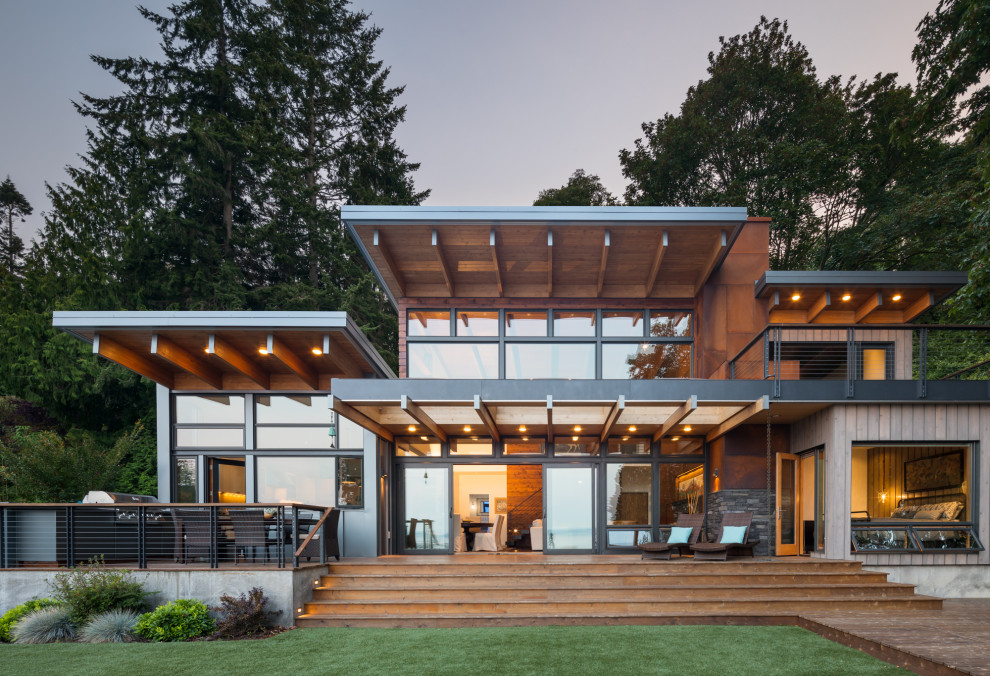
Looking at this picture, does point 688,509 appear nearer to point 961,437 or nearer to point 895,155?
point 961,437

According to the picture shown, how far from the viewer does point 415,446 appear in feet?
40.6

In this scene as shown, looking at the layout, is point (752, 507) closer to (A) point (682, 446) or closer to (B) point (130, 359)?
(A) point (682, 446)

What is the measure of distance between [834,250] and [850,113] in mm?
4451

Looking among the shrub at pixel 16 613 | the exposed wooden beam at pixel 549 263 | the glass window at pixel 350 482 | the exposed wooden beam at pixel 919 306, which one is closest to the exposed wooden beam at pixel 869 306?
the exposed wooden beam at pixel 919 306

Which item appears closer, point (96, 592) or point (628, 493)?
point (96, 592)

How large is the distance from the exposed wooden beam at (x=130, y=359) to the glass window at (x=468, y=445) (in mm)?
5427

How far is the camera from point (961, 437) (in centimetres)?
926

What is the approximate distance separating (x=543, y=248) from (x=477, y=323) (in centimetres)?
222

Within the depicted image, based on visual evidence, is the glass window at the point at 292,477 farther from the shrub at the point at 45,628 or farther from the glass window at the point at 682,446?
the glass window at the point at 682,446

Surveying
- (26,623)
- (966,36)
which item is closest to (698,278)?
(966,36)

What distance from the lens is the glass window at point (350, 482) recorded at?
1144 cm

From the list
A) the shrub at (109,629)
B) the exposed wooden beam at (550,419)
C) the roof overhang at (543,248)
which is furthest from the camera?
the roof overhang at (543,248)

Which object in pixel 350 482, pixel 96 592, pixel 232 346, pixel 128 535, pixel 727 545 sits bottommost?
pixel 727 545

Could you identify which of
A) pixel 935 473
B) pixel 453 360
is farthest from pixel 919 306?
pixel 453 360
